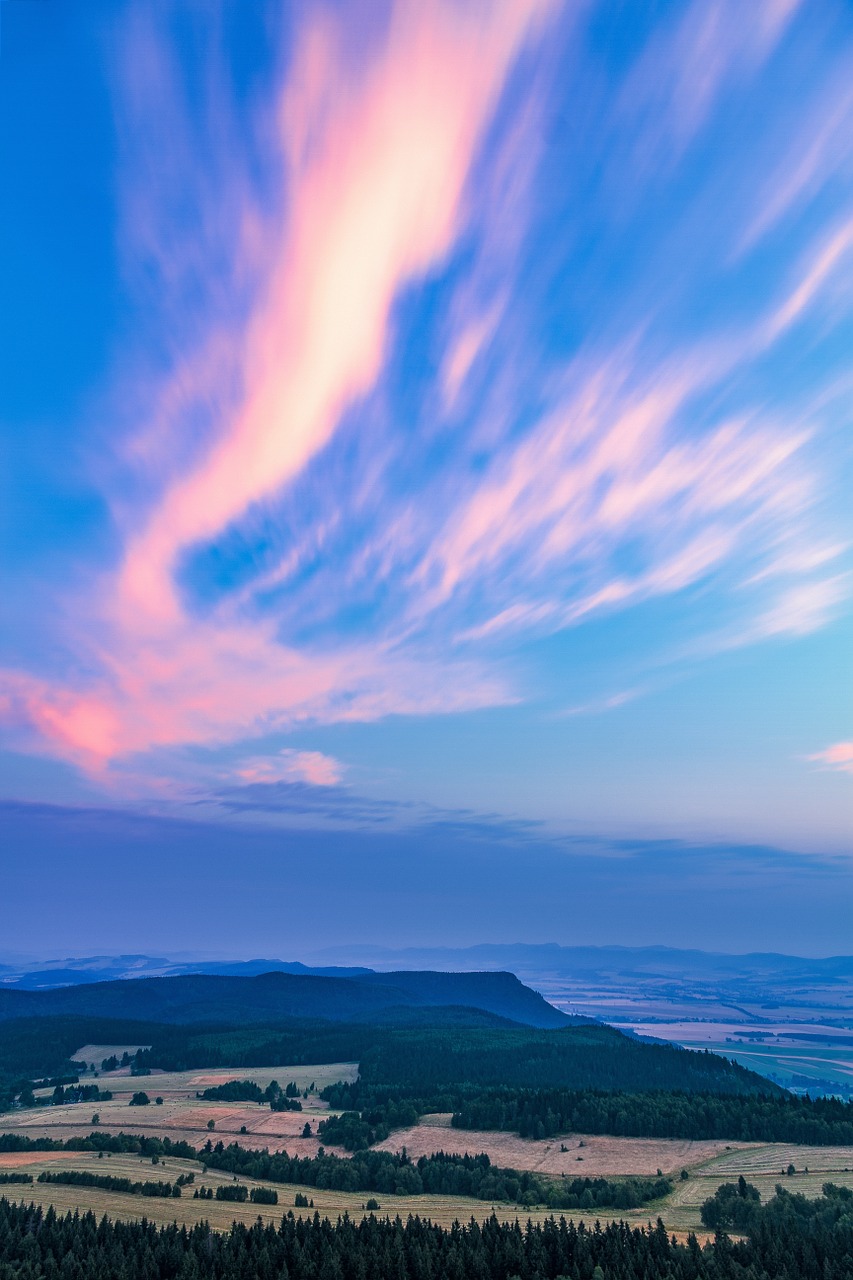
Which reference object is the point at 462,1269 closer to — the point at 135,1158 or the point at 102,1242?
the point at 102,1242

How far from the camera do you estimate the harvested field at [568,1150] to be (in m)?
144

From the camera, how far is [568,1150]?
15850cm

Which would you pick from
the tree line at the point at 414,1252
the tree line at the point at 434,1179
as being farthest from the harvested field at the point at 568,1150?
the tree line at the point at 414,1252

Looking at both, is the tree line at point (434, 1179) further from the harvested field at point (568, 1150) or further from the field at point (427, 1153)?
the harvested field at point (568, 1150)

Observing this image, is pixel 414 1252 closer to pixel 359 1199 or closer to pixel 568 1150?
pixel 359 1199

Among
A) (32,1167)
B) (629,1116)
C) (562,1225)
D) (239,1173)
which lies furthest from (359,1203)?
(629,1116)

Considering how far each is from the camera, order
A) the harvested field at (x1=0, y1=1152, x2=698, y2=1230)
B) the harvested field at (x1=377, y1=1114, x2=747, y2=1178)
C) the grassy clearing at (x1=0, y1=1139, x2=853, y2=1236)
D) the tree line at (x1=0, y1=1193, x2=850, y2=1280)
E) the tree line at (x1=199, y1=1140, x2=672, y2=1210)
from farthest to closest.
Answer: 1. the harvested field at (x1=377, y1=1114, x2=747, y2=1178)
2. the tree line at (x1=199, y1=1140, x2=672, y2=1210)
3. the grassy clearing at (x1=0, y1=1139, x2=853, y2=1236)
4. the harvested field at (x1=0, y1=1152, x2=698, y2=1230)
5. the tree line at (x1=0, y1=1193, x2=850, y2=1280)

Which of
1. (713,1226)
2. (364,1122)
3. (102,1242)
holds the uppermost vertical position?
(102,1242)

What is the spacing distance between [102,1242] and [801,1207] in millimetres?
90783

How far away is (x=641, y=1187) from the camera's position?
124 m

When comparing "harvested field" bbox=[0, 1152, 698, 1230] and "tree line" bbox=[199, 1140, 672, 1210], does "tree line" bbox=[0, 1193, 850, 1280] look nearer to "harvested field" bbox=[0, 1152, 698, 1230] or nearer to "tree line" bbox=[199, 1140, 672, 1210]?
"harvested field" bbox=[0, 1152, 698, 1230]

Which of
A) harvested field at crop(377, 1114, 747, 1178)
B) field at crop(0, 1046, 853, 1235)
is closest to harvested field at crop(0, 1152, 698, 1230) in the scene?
field at crop(0, 1046, 853, 1235)

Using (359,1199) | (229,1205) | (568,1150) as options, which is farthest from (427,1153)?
(229,1205)

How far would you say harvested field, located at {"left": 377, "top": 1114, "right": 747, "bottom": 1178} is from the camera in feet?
471
